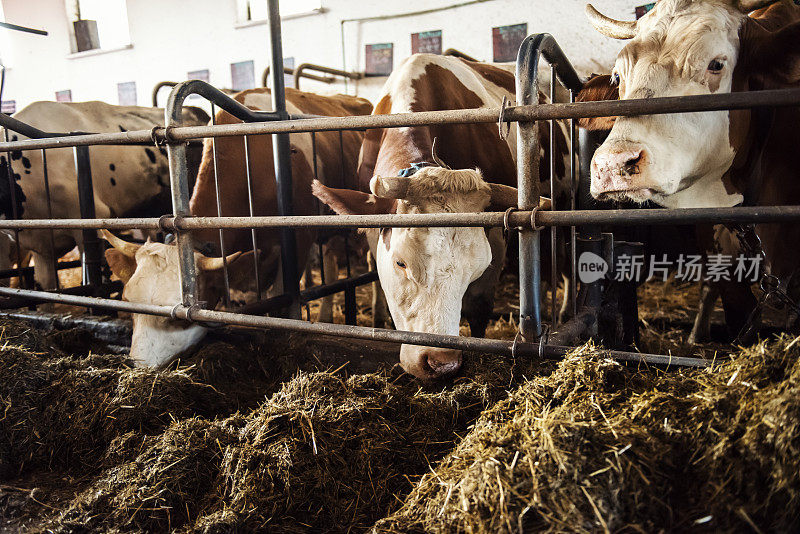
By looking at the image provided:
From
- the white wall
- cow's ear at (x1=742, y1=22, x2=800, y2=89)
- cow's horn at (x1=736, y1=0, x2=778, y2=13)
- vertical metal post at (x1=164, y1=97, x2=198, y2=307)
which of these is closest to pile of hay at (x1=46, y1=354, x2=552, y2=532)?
vertical metal post at (x1=164, y1=97, x2=198, y2=307)

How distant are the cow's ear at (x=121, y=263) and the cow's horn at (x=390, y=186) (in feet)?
5.37

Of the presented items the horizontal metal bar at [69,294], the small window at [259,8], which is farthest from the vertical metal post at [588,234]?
the small window at [259,8]

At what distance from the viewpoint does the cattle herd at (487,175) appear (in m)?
2.11

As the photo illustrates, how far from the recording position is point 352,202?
2541 millimetres

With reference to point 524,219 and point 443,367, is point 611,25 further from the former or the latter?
point 443,367

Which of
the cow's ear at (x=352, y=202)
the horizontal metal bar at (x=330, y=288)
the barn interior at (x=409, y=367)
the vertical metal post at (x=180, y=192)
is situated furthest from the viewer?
the horizontal metal bar at (x=330, y=288)

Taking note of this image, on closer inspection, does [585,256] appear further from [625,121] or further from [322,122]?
[322,122]

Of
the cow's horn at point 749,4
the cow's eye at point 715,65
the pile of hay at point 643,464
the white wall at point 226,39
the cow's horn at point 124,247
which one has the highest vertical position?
the white wall at point 226,39

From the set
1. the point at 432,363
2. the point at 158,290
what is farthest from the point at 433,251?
the point at 158,290

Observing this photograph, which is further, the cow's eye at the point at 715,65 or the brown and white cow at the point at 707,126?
the cow's eye at the point at 715,65

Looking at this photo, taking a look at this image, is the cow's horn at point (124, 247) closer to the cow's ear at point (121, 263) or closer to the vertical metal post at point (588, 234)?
the cow's ear at point (121, 263)

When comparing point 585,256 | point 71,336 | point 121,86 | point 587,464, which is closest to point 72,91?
point 121,86

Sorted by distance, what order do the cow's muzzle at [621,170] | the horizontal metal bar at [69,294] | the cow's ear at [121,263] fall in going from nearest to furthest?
the cow's muzzle at [621,170] < the cow's ear at [121,263] < the horizontal metal bar at [69,294]

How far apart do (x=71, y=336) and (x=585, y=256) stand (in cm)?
255
